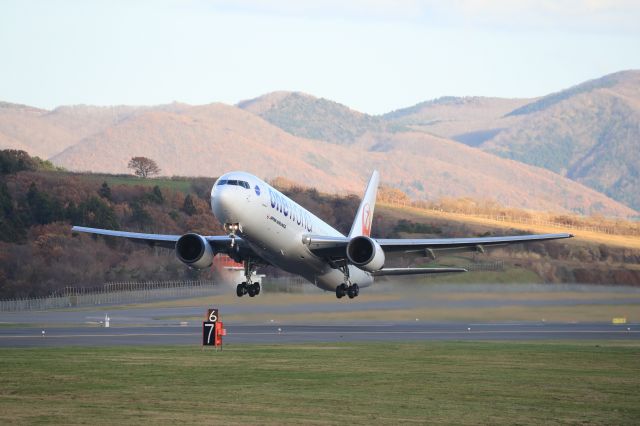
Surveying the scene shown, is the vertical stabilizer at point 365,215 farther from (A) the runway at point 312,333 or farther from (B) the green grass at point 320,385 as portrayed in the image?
(B) the green grass at point 320,385

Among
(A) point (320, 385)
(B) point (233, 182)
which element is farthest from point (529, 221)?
(A) point (320, 385)

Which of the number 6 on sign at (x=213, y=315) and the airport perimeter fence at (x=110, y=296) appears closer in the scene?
the number 6 on sign at (x=213, y=315)

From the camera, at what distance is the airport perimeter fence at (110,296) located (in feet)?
302

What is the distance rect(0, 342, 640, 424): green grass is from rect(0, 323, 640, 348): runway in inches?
252

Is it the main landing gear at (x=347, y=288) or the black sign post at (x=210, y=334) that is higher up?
the main landing gear at (x=347, y=288)

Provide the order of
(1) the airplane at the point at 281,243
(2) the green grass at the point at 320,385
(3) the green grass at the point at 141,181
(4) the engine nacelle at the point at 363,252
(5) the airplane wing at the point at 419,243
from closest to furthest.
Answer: (2) the green grass at the point at 320,385 < (1) the airplane at the point at 281,243 < (4) the engine nacelle at the point at 363,252 < (5) the airplane wing at the point at 419,243 < (3) the green grass at the point at 141,181

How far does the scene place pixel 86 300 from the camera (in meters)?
94.6

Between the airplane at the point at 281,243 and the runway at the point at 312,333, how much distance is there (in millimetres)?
4062

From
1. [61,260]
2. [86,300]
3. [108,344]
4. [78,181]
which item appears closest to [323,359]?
[108,344]

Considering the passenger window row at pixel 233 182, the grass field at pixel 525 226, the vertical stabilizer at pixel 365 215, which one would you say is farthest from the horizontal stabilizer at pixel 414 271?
the grass field at pixel 525 226

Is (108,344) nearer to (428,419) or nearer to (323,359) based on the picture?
(323,359)

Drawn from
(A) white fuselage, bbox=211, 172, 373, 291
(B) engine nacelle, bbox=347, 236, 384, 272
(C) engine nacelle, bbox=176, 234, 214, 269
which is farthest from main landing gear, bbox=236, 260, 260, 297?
(B) engine nacelle, bbox=347, 236, 384, 272

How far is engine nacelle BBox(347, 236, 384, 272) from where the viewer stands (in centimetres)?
5053

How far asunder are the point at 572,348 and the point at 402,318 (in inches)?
560
